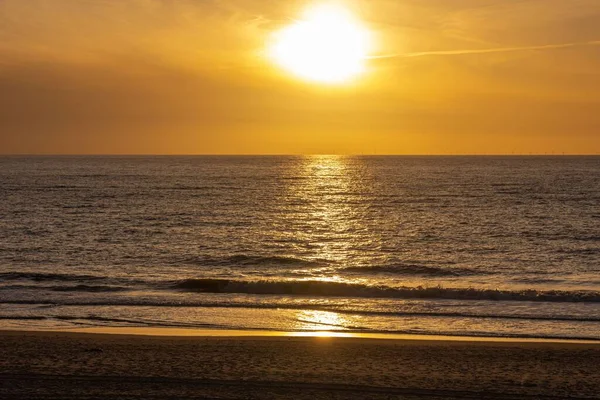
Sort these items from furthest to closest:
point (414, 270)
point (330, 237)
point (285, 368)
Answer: point (330, 237), point (414, 270), point (285, 368)

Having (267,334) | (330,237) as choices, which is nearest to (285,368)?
(267,334)

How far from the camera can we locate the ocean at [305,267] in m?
23.3

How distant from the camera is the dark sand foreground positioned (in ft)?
42.3

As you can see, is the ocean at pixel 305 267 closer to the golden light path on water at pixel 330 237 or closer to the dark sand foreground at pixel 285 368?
the golden light path on water at pixel 330 237

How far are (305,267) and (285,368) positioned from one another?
2334 centimetres

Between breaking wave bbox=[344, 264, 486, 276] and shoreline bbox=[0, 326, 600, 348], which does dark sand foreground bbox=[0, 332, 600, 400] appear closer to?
shoreline bbox=[0, 326, 600, 348]

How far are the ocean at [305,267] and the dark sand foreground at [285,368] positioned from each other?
3.68m

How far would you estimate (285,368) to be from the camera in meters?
14.8

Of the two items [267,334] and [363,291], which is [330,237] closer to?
[363,291]

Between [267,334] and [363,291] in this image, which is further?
[363,291]

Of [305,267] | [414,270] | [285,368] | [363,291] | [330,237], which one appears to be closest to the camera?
[285,368]

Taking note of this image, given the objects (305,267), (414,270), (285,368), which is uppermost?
(285,368)

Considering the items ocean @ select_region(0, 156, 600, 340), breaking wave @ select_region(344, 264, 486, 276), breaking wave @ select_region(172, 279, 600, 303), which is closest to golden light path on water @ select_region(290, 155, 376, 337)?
ocean @ select_region(0, 156, 600, 340)

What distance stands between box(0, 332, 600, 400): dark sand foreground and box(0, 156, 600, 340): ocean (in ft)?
12.1
